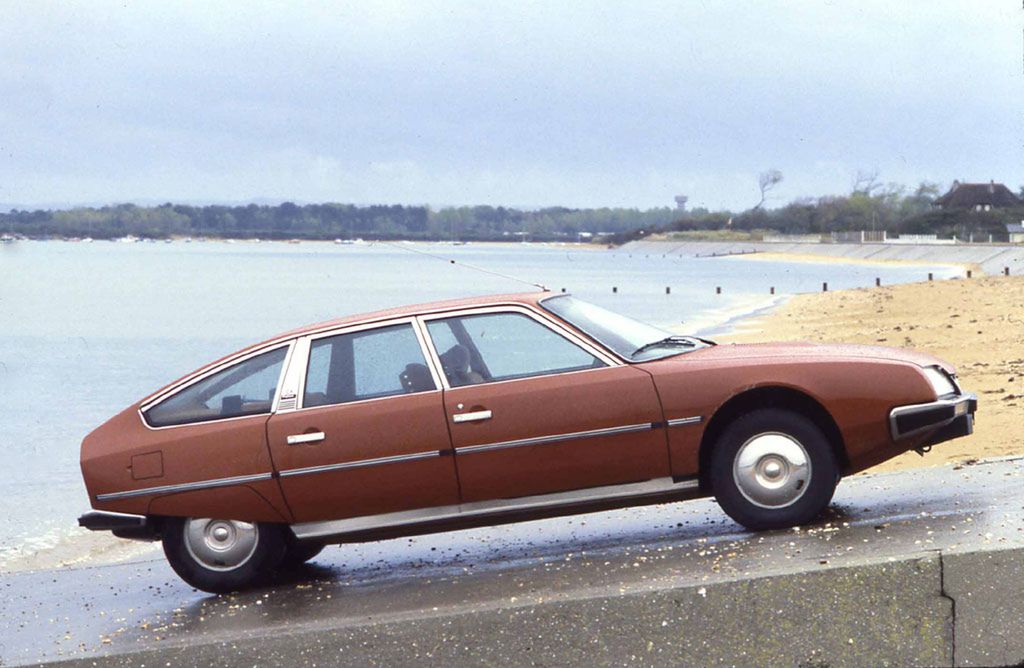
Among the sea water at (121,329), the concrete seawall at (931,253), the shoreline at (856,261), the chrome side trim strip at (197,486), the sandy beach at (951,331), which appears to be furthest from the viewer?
the shoreline at (856,261)

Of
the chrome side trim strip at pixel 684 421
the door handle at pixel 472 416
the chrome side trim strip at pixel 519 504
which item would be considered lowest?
the chrome side trim strip at pixel 519 504

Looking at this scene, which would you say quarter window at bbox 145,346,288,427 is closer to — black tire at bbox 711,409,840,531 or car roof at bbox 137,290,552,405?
car roof at bbox 137,290,552,405

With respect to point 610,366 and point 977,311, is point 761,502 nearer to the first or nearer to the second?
point 610,366

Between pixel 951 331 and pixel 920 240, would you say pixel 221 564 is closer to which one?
pixel 951 331

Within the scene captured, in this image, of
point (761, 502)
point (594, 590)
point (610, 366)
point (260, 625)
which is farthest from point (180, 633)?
point (761, 502)

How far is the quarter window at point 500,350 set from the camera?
7.56 m

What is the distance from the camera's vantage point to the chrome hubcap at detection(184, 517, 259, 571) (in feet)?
25.3

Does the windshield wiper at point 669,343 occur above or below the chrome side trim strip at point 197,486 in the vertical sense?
above

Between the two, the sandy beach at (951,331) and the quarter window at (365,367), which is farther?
the sandy beach at (951,331)

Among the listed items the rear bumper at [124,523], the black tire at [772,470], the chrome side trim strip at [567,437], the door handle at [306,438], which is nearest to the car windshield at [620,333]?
the chrome side trim strip at [567,437]

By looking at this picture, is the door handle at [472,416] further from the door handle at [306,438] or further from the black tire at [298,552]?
the black tire at [298,552]

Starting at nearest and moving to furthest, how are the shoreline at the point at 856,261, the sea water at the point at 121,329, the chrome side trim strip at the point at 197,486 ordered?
1. the chrome side trim strip at the point at 197,486
2. the sea water at the point at 121,329
3. the shoreline at the point at 856,261

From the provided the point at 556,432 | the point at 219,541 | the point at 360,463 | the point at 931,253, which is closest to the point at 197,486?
the point at 219,541

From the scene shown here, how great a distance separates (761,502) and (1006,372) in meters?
13.5
